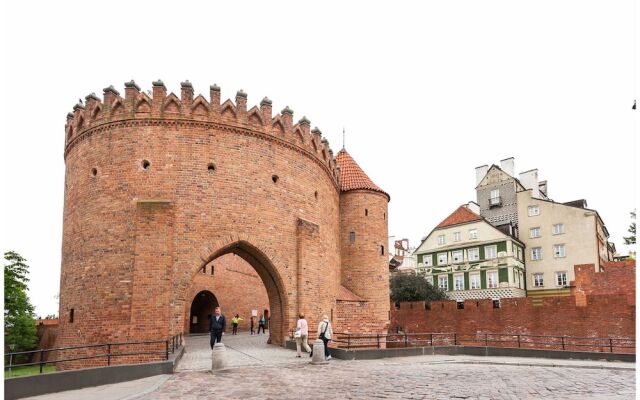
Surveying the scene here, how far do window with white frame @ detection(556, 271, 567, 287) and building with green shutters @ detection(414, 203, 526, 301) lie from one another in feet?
8.94

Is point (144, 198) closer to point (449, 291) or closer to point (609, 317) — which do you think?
point (609, 317)

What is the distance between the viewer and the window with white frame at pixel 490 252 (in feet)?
137

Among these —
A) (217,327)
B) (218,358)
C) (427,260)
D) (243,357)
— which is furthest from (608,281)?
(427,260)

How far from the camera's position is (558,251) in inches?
1613

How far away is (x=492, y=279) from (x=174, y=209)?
31.3 meters

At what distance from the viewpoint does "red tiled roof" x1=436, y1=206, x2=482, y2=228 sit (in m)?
44.0

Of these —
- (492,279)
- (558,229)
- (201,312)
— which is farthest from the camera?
(492,279)

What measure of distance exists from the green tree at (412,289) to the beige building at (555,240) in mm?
8135

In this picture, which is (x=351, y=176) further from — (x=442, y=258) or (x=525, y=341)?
(x=442, y=258)

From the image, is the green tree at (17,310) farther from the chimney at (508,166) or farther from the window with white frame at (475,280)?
the chimney at (508,166)

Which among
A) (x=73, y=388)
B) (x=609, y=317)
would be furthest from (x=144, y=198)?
(x=609, y=317)

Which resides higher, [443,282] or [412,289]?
[443,282]

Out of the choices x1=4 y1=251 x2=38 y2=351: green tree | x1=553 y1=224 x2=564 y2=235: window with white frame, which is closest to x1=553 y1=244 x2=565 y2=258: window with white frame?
x1=553 y1=224 x2=564 y2=235: window with white frame

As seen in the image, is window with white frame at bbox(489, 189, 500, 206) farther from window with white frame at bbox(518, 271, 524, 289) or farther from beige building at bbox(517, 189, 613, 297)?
window with white frame at bbox(518, 271, 524, 289)
